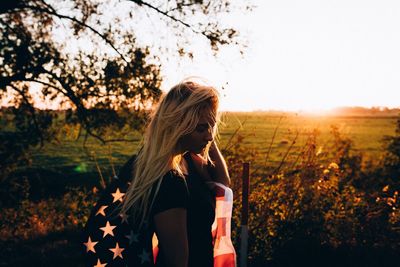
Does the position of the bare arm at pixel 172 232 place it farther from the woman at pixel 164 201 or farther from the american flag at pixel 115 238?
the american flag at pixel 115 238

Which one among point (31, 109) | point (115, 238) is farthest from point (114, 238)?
point (31, 109)

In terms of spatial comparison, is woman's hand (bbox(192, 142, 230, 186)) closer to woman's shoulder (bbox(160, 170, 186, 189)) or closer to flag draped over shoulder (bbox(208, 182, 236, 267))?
flag draped over shoulder (bbox(208, 182, 236, 267))

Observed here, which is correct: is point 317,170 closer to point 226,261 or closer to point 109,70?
point 226,261

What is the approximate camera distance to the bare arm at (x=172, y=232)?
165 cm

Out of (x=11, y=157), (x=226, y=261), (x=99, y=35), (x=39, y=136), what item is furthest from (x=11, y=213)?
(x=226, y=261)

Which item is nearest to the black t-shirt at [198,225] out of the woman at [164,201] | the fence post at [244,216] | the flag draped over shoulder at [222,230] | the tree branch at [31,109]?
the woman at [164,201]

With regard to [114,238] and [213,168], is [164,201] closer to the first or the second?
[114,238]

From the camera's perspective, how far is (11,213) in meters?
7.91

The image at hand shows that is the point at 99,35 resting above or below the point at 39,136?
above

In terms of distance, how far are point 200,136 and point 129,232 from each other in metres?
0.60

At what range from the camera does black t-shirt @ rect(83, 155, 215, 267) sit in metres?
1.88

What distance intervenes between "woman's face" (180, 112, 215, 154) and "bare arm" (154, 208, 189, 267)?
1.27 feet

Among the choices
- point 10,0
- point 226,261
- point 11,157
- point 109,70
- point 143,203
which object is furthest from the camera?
point 11,157

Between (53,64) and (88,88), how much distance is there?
0.80 m
